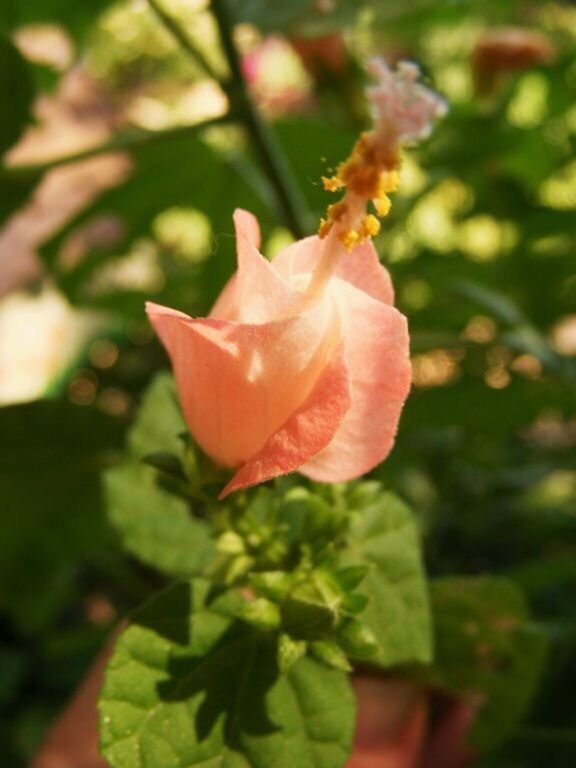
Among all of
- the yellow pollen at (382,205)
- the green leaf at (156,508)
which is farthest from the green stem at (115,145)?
the yellow pollen at (382,205)

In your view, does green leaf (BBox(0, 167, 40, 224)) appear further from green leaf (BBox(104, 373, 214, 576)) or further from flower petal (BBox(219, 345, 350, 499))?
flower petal (BBox(219, 345, 350, 499))

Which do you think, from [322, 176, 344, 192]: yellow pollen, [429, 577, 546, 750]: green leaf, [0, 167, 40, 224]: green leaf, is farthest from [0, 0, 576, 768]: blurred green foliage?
[322, 176, 344, 192]: yellow pollen

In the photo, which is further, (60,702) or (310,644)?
(60,702)

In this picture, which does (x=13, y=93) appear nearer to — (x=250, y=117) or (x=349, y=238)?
(x=250, y=117)

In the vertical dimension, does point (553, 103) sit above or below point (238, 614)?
below

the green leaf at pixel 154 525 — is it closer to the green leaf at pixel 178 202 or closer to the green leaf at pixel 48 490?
the green leaf at pixel 48 490

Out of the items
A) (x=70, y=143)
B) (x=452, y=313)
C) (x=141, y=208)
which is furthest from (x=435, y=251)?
(x=70, y=143)

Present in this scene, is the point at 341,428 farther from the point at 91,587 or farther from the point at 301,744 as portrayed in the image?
the point at 91,587
